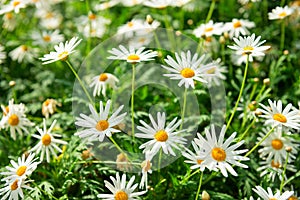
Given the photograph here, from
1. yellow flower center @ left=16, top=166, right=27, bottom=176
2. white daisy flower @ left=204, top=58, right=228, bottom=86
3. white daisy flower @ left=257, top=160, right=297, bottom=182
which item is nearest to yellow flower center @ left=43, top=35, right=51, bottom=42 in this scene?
white daisy flower @ left=204, top=58, right=228, bottom=86

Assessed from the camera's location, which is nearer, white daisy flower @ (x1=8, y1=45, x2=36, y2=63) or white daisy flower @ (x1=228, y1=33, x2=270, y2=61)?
white daisy flower @ (x1=228, y1=33, x2=270, y2=61)

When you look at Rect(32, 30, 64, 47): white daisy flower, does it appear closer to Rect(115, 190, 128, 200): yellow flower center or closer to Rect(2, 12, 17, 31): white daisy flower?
Rect(2, 12, 17, 31): white daisy flower

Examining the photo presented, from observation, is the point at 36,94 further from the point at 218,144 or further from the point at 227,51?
the point at 218,144

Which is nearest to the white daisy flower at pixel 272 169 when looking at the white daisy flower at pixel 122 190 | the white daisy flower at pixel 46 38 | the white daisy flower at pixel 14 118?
the white daisy flower at pixel 122 190

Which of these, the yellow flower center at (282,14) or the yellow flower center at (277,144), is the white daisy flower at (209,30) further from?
the yellow flower center at (277,144)

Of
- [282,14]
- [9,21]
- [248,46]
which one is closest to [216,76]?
[282,14]
